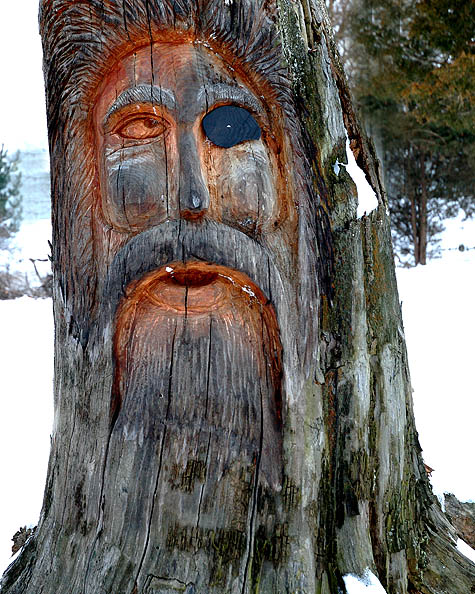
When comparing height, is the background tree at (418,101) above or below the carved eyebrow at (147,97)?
above

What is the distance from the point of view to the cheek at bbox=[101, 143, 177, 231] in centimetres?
144

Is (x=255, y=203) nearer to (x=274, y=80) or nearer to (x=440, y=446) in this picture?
(x=274, y=80)

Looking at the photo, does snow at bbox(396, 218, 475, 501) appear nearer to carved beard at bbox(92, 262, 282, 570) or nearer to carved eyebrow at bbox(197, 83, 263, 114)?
carved beard at bbox(92, 262, 282, 570)

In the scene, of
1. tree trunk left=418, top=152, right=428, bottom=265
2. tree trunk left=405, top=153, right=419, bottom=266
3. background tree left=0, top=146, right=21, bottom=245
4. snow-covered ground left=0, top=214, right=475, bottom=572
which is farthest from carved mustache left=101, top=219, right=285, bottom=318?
background tree left=0, top=146, right=21, bottom=245

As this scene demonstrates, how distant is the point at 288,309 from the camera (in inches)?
57.6

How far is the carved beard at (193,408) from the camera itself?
1.41m

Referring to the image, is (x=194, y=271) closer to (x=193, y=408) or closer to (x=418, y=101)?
(x=193, y=408)

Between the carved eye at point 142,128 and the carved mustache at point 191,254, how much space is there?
0.89ft

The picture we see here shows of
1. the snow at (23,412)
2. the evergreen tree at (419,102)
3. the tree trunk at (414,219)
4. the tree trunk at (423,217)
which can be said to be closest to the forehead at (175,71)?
the snow at (23,412)

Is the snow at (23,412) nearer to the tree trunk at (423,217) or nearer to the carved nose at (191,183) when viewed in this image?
the carved nose at (191,183)

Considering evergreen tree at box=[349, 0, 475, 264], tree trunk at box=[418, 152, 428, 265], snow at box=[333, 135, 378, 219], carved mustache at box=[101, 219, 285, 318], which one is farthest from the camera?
tree trunk at box=[418, 152, 428, 265]

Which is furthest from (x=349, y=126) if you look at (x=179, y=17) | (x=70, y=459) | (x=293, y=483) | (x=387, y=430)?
(x=70, y=459)

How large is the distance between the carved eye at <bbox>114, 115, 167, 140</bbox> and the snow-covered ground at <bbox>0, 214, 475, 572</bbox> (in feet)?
4.32

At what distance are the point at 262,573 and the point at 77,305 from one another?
88 centimetres
